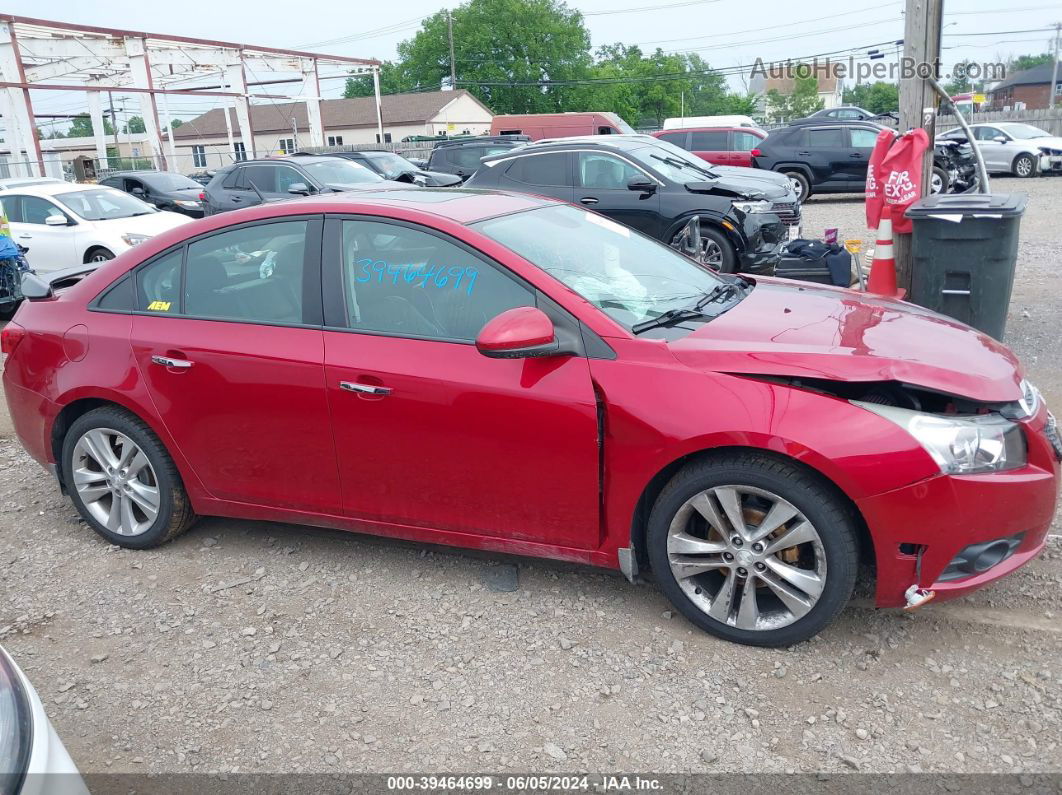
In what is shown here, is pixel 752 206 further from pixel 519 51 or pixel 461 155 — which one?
pixel 519 51

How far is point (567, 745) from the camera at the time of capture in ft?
9.23

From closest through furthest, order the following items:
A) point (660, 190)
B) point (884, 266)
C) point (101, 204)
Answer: point (884, 266), point (660, 190), point (101, 204)

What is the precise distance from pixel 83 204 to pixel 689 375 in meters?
12.1

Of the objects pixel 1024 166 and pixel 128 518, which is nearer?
pixel 128 518

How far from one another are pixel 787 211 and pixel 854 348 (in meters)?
8.84

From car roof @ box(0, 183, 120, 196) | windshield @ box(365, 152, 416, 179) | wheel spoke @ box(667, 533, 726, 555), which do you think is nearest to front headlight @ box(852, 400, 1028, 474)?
wheel spoke @ box(667, 533, 726, 555)

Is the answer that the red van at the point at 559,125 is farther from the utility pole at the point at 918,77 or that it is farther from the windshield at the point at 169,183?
the utility pole at the point at 918,77

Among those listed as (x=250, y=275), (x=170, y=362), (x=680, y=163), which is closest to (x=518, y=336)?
(x=250, y=275)

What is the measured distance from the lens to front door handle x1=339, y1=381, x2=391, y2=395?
3512mm

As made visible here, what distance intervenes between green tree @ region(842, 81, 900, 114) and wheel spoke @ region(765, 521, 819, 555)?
76012 millimetres

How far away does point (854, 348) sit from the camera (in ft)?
10.5

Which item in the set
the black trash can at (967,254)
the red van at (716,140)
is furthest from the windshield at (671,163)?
the red van at (716,140)

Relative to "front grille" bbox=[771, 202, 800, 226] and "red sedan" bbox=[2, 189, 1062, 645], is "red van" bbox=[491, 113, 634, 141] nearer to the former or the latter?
"front grille" bbox=[771, 202, 800, 226]

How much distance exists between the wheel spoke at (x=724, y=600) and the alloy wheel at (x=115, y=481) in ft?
→ 8.51
